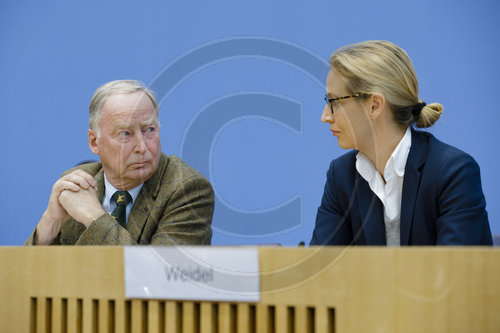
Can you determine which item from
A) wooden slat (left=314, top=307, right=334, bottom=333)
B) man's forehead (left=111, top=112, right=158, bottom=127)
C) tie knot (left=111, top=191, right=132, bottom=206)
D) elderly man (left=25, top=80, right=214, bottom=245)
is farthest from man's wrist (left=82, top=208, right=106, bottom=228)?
wooden slat (left=314, top=307, right=334, bottom=333)

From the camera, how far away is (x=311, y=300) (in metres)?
0.64

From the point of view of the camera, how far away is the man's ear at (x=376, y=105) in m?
1.16

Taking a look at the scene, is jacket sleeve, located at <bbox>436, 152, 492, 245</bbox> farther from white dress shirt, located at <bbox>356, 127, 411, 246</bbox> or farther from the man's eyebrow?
the man's eyebrow

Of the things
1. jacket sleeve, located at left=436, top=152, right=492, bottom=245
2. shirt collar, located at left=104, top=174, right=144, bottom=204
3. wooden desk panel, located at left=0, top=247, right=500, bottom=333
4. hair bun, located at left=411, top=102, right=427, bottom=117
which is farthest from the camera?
shirt collar, located at left=104, top=174, right=144, bottom=204

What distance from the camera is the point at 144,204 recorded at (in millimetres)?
1252

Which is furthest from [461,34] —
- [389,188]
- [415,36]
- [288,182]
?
[389,188]

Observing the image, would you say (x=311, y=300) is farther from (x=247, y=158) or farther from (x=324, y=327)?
(x=247, y=158)

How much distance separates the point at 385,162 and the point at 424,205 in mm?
151

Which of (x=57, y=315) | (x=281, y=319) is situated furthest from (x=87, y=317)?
(x=281, y=319)

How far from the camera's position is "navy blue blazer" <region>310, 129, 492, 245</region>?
1.00 metres

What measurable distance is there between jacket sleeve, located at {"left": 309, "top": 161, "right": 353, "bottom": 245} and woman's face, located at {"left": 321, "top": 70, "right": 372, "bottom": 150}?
4.5 inches

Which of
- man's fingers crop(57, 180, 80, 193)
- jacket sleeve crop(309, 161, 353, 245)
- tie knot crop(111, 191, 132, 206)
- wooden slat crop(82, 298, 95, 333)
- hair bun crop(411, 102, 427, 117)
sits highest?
hair bun crop(411, 102, 427, 117)

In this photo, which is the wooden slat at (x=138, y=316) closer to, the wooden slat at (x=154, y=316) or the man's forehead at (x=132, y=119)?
the wooden slat at (x=154, y=316)

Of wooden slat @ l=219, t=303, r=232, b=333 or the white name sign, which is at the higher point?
the white name sign
